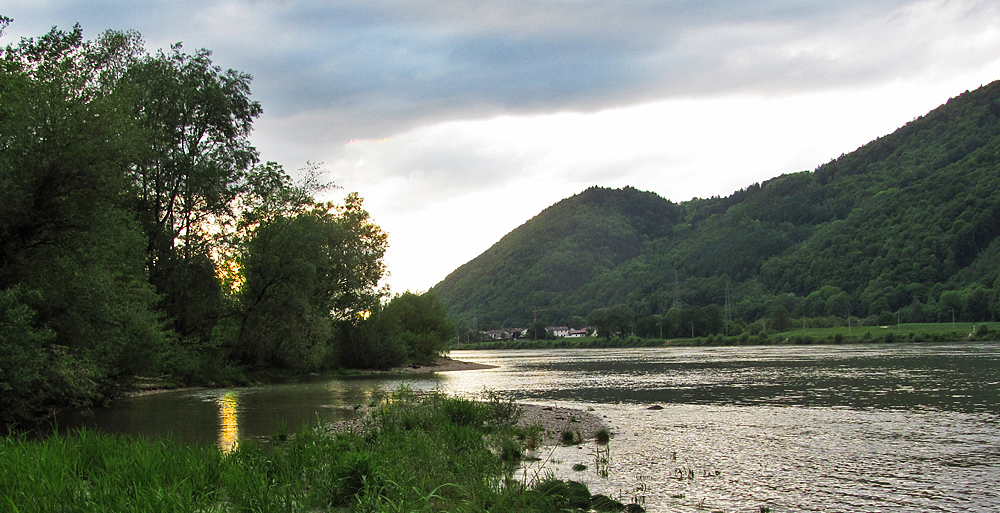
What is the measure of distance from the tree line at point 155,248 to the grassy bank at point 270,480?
1097 cm

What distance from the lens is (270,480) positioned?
10.7 metres

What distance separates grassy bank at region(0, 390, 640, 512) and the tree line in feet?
36.0

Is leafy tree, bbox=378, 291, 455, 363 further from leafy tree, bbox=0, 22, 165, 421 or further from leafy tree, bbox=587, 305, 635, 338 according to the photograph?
leafy tree, bbox=587, 305, 635, 338

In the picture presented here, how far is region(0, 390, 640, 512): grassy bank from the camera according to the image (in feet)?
27.0

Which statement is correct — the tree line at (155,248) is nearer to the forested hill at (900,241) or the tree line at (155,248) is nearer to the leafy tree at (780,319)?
the leafy tree at (780,319)

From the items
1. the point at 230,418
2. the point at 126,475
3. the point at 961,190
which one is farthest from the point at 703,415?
the point at 961,190

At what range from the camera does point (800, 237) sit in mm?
194000

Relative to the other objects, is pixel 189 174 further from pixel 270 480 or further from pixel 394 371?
pixel 270 480

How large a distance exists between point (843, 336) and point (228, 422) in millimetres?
120810

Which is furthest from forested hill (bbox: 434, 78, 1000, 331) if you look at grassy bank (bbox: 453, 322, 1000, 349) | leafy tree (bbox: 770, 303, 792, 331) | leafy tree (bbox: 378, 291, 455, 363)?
leafy tree (bbox: 378, 291, 455, 363)

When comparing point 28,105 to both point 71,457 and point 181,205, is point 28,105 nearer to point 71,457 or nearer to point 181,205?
point 71,457

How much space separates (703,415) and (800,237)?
606 feet

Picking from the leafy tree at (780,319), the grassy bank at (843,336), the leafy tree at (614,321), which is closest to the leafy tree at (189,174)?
the grassy bank at (843,336)

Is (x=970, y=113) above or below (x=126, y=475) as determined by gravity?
above
